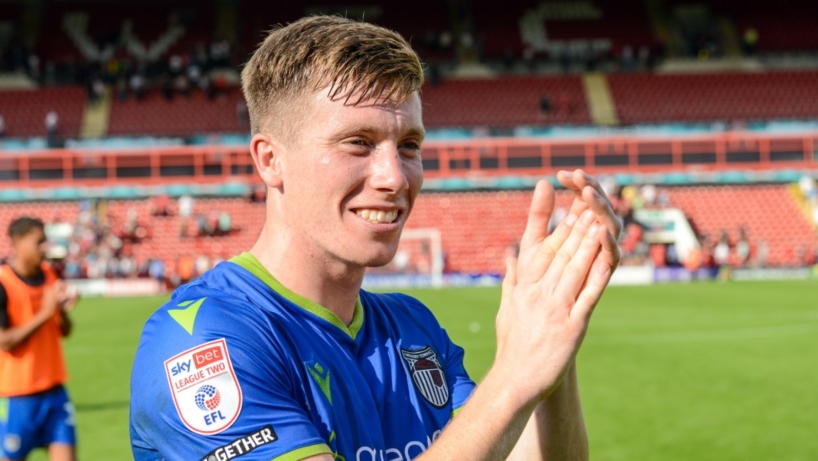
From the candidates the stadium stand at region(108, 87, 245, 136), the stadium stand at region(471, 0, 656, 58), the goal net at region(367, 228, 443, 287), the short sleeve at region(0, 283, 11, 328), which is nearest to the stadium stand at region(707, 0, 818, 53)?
the stadium stand at region(471, 0, 656, 58)

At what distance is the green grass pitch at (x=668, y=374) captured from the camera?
8461 millimetres

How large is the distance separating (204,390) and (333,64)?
2.71 feet

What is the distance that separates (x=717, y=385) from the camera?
11266 mm

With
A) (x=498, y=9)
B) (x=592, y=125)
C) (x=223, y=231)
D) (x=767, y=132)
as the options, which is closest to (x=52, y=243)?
(x=223, y=231)

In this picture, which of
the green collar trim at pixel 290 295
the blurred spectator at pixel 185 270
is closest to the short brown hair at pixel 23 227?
the green collar trim at pixel 290 295

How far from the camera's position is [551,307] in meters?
1.97

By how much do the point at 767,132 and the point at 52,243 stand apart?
101 ft

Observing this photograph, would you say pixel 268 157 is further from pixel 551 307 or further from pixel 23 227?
pixel 23 227

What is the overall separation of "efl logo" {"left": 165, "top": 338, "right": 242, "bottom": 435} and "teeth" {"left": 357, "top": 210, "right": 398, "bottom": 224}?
0.50 meters

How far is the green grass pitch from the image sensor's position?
846 centimetres

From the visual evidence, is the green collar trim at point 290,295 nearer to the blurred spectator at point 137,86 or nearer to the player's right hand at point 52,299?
the player's right hand at point 52,299

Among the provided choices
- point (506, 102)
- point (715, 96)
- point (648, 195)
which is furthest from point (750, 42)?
point (648, 195)

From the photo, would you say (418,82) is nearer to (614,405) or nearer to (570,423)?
(570,423)

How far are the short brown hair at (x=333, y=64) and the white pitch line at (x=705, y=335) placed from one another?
46.3 feet
